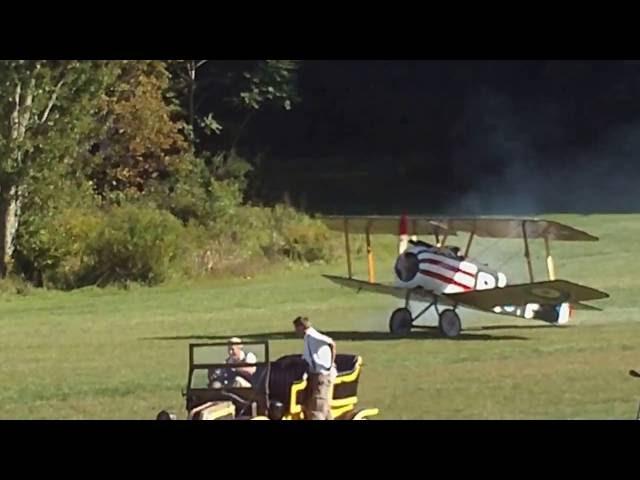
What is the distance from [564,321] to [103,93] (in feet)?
14.6

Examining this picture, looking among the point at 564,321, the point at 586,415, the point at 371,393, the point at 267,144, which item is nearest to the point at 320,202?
the point at 267,144

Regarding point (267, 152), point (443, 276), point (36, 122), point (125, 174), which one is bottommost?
point (443, 276)

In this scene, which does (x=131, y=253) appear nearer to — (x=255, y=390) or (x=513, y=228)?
(x=513, y=228)

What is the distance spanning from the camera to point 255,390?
20.1 ft

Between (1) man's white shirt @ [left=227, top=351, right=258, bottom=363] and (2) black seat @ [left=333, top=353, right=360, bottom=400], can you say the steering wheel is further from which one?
(2) black seat @ [left=333, top=353, right=360, bottom=400]

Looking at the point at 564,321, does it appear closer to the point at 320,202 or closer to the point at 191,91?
the point at 320,202

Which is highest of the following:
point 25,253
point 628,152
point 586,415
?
point 628,152

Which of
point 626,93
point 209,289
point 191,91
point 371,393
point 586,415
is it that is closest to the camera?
point 586,415

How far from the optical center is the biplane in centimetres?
1001

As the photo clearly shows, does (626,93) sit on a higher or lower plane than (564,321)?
higher

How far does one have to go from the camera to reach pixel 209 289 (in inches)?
465

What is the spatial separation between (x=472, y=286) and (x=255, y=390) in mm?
4339

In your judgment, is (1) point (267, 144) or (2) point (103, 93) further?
(1) point (267, 144)

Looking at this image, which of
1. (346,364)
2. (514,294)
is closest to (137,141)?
(514,294)
